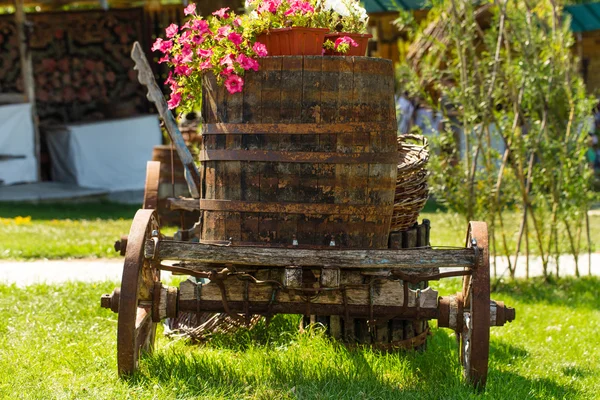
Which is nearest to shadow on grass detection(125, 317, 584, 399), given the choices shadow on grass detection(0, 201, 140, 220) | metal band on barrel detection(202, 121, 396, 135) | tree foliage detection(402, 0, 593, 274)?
metal band on barrel detection(202, 121, 396, 135)

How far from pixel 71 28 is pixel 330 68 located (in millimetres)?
13472

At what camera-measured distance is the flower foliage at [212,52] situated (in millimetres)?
3879

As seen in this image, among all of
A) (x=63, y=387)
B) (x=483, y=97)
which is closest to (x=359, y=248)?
(x=63, y=387)

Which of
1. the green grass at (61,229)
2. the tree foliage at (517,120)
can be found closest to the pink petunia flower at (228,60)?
the tree foliage at (517,120)

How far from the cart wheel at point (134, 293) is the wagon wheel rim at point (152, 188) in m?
1.19

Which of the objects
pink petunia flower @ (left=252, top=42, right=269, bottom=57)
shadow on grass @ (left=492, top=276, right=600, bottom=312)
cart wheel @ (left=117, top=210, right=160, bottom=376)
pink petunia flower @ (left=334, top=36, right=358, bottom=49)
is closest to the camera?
cart wheel @ (left=117, top=210, right=160, bottom=376)

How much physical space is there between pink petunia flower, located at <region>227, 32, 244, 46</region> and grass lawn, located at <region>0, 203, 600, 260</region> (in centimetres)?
361

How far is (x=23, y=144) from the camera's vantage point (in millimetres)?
14859

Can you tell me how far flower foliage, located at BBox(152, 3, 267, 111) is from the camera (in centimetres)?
388

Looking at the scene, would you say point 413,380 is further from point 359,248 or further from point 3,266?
point 3,266

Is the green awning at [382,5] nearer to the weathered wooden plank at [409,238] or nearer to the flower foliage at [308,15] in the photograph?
the weathered wooden plank at [409,238]

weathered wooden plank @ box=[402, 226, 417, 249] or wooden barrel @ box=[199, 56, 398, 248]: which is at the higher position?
wooden barrel @ box=[199, 56, 398, 248]

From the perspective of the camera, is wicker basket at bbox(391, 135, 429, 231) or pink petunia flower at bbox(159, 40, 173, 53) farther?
wicker basket at bbox(391, 135, 429, 231)

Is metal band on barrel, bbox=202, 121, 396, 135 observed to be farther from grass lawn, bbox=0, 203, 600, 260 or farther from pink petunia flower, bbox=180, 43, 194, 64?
grass lawn, bbox=0, 203, 600, 260
